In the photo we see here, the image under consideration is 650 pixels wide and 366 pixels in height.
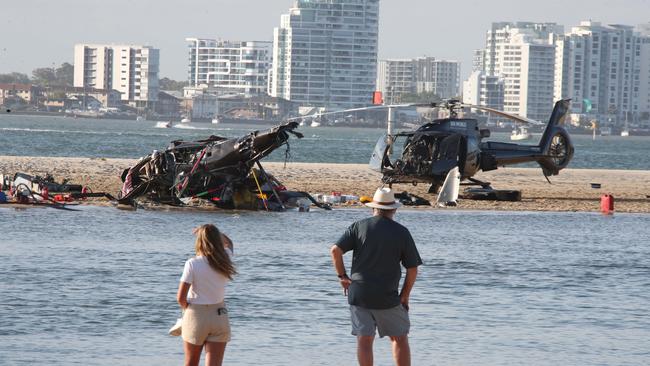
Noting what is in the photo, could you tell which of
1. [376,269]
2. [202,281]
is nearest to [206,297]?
[202,281]

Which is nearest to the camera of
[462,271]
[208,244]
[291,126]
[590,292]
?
[208,244]

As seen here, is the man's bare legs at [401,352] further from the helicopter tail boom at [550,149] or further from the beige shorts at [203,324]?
the helicopter tail boom at [550,149]

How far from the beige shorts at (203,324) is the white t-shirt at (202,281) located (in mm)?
55

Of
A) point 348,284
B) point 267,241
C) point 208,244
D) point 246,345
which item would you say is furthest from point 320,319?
point 267,241

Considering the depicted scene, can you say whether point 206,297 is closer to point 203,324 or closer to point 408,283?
point 203,324

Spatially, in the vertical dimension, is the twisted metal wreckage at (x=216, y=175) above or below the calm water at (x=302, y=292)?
above

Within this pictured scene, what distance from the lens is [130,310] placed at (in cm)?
1530

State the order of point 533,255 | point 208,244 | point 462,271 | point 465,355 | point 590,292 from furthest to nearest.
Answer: point 533,255
point 462,271
point 590,292
point 465,355
point 208,244

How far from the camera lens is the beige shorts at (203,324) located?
34.0 feet

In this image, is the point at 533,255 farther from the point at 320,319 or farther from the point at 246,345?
the point at 246,345

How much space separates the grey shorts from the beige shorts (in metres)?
1.19

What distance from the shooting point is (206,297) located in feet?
34.0

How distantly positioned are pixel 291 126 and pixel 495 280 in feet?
29.6

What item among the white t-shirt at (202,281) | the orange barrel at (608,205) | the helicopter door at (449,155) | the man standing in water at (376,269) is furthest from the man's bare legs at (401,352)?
the orange barrel at (608,205)
